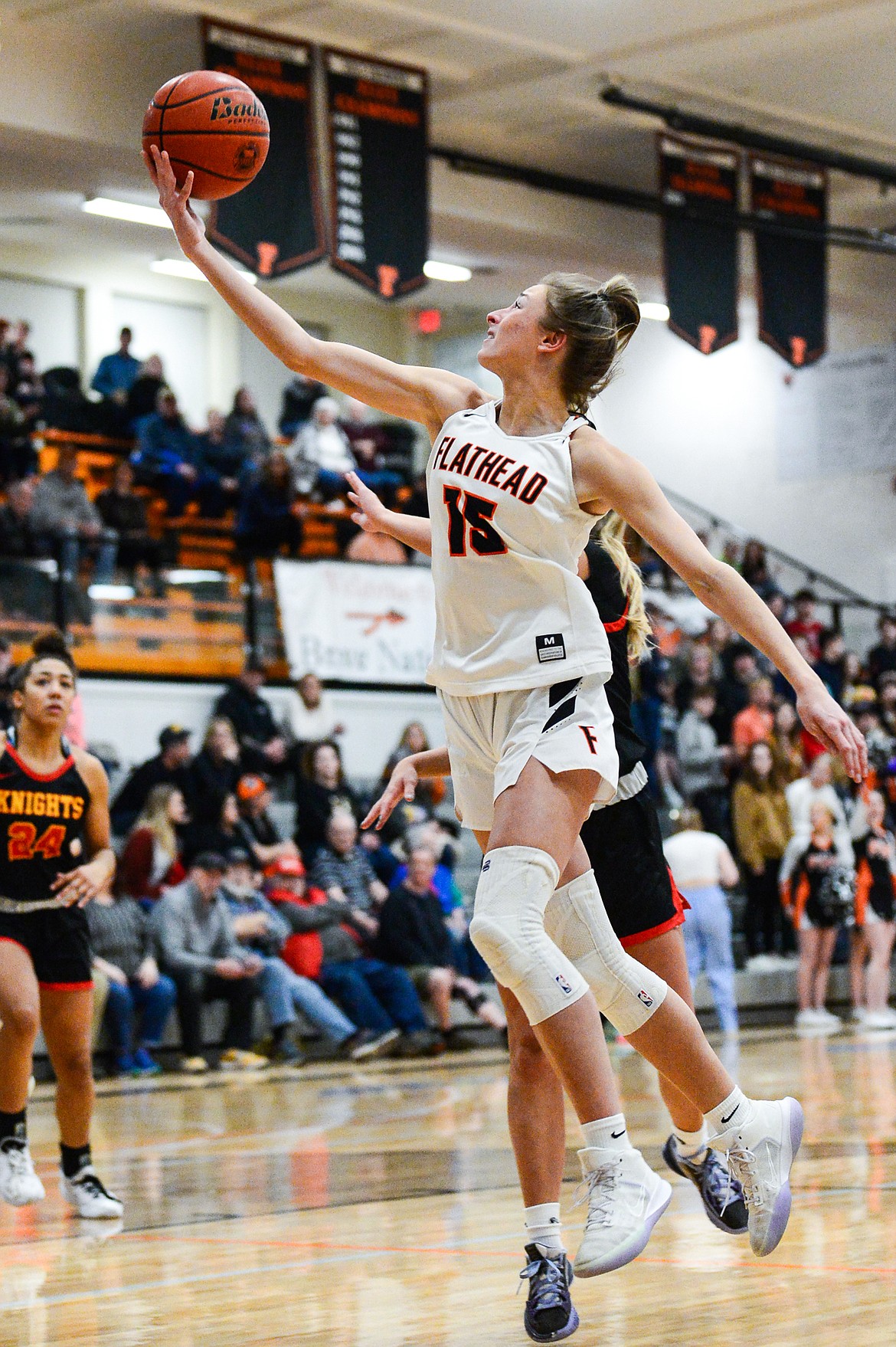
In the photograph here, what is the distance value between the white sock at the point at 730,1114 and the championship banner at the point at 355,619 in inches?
427

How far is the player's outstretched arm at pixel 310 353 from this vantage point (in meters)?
3.80

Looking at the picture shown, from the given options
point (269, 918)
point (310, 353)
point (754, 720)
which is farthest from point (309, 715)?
point (310, 353)

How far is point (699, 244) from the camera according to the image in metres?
14.8

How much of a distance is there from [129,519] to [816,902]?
6.25m

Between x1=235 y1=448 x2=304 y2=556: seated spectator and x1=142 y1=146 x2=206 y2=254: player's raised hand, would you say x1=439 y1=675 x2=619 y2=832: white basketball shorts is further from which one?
x1=235 y1=448 x2=304 y2=556: seated spectator

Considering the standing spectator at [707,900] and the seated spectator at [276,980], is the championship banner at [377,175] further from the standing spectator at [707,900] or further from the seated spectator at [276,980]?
the standing spectator at [707,900]

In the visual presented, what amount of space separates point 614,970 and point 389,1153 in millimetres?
3572

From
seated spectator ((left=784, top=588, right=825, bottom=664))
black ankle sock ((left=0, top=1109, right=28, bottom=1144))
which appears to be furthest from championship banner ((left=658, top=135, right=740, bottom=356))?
black ankle sock ((left=0, top=1109, right=28, bottom=1144))

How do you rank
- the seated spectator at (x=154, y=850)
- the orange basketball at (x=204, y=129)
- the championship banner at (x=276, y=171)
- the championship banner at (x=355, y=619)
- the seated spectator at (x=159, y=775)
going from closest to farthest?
the orange basketball at (x=204, y=129), the seated spectator at (x=154, y=850), the championship banner at (x=276, y=171), the seated spectator at (x=159, y=775), the championship banner at (x=355, y=619)

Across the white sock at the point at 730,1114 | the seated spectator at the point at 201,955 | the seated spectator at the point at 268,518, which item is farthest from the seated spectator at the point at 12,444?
the white sock at the point at 730,1114

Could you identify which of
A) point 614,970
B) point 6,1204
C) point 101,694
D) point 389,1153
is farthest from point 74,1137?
point 101,694

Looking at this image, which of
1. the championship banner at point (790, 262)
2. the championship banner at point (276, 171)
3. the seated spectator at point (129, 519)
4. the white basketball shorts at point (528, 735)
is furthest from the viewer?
the championship banner at point (790, 262)

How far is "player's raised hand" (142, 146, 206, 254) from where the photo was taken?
12.4ft

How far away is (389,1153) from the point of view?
7.11m
